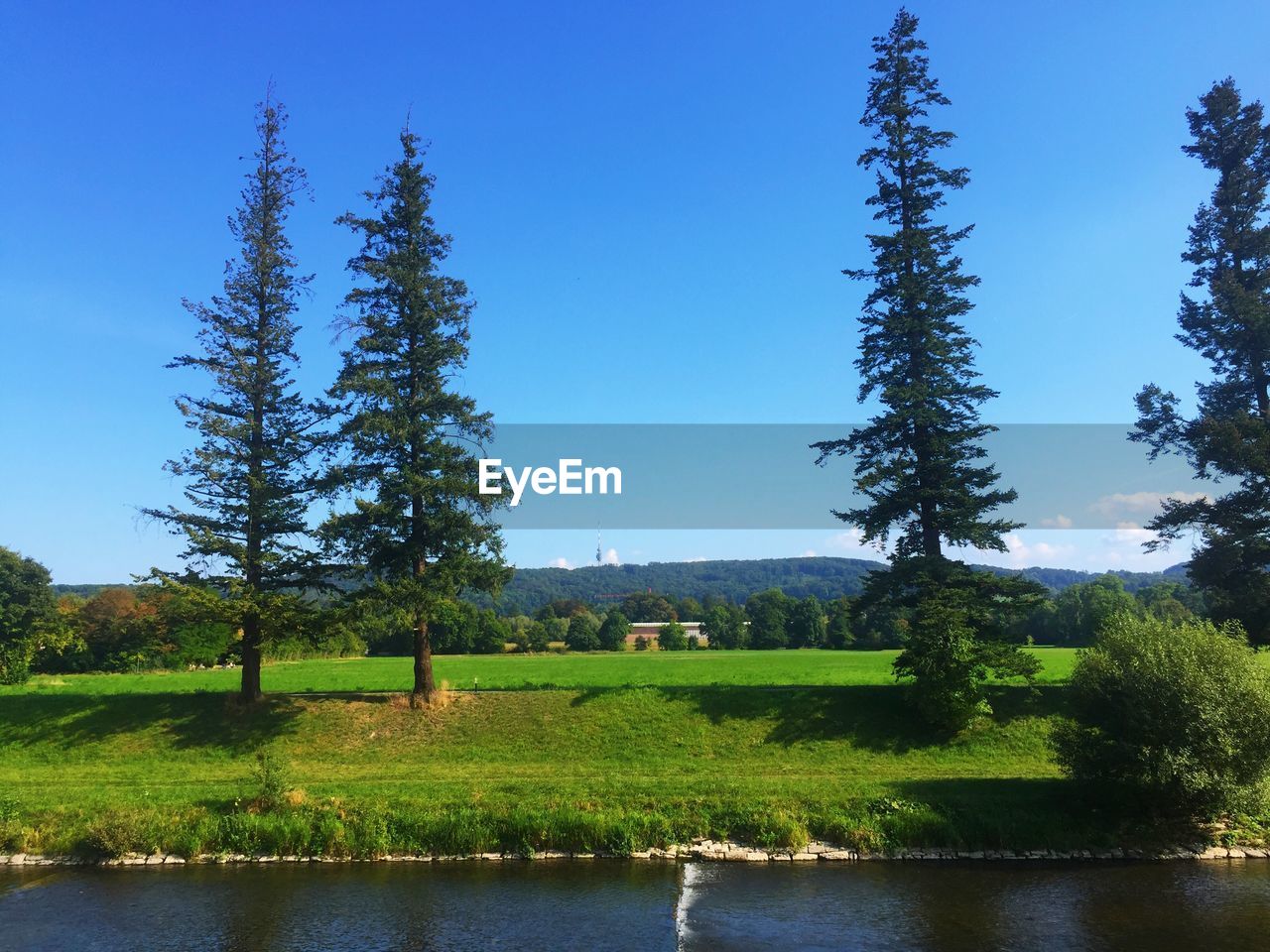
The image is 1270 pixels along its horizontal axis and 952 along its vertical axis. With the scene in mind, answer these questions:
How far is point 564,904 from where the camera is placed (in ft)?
57.7

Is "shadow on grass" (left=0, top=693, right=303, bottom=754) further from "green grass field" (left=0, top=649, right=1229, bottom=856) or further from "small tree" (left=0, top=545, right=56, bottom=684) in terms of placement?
"small tree" (left=0, top=545, right=56, bottom=684)

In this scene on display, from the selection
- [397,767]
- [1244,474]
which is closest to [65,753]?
[397,767]

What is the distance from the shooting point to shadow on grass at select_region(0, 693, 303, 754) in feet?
94.5

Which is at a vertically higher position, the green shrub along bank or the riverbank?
the green shrub along bank

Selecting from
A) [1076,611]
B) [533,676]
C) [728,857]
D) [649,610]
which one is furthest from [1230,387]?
[649,610]

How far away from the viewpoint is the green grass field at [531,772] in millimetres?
21250

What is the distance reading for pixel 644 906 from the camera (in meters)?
17.4

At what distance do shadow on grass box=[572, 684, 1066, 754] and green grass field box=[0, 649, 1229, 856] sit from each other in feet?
0.26

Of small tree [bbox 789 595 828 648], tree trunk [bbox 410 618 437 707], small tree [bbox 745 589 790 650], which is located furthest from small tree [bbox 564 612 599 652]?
tree trunk [bbox 410 618 437 707]

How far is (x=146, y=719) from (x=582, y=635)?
281ft

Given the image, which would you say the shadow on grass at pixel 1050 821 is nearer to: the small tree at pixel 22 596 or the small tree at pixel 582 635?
the small tree at pixel 22 596

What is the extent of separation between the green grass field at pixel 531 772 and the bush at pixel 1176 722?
6.03 ft

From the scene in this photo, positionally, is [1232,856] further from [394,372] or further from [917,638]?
[394,372]

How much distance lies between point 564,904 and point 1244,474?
29.5m
